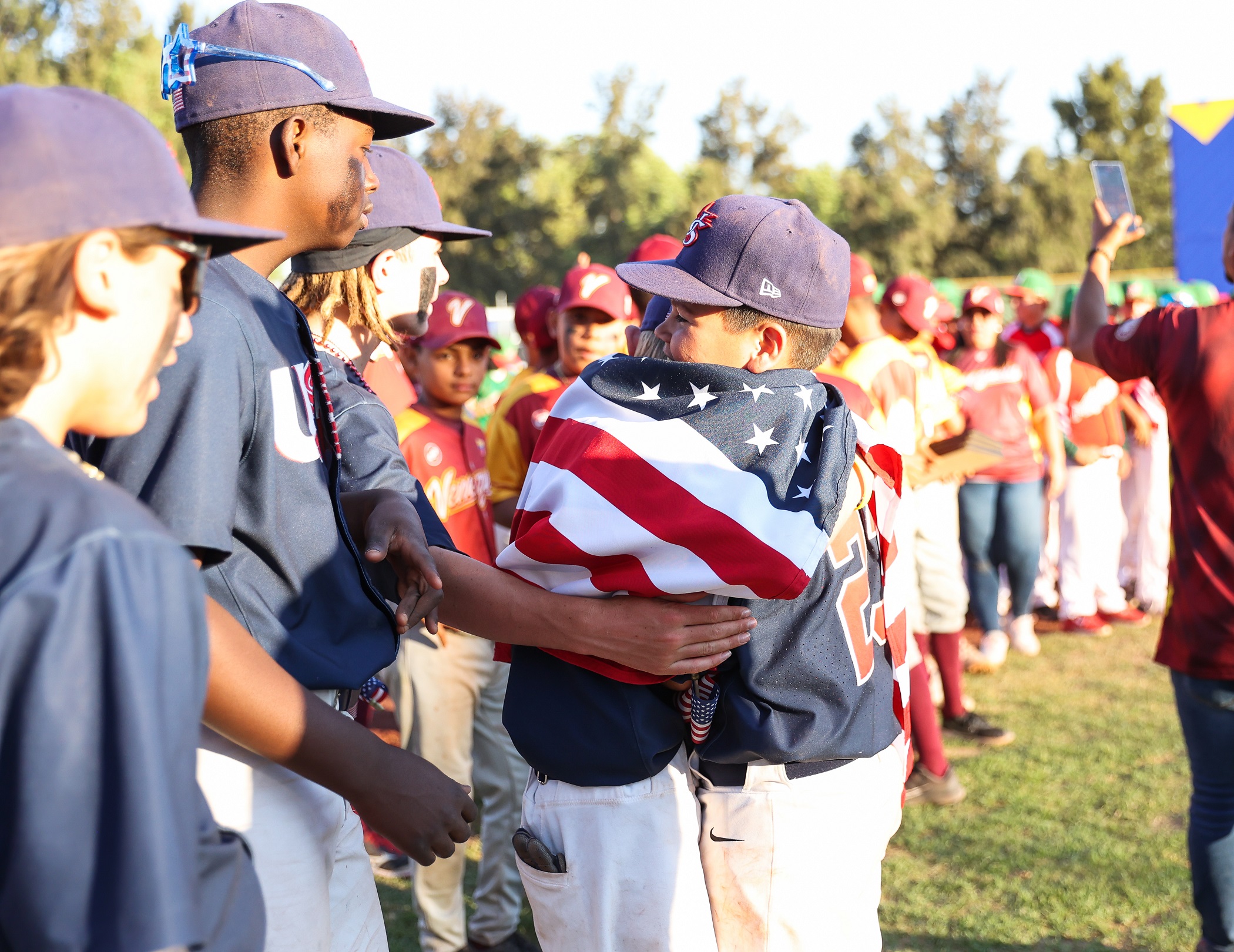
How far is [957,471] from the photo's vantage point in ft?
18.0

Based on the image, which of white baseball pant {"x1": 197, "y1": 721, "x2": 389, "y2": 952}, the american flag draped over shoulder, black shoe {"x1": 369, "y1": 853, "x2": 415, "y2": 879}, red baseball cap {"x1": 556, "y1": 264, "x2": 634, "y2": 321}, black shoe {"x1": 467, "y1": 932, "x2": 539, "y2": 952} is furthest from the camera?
black shoe {"x1": 369, "y1": 853, "x2": 415, "y2": 879}

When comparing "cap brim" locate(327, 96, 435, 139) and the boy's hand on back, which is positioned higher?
"cap brim" locate(327, 96, 435, 139)

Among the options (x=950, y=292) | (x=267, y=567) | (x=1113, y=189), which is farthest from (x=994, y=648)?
(x=267, y=567)

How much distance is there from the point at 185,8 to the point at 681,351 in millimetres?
43623

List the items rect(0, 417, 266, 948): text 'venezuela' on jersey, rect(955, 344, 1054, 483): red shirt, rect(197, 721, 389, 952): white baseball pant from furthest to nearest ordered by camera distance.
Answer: rect(955, 344, 1054, 483): red shirt → rect(197, 721, 389, 952): white baseball pant → rect(0, 417, 266, 948): text 'venezuela' on jersey

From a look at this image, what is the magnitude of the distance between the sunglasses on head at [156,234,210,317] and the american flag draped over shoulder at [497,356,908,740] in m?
0.92

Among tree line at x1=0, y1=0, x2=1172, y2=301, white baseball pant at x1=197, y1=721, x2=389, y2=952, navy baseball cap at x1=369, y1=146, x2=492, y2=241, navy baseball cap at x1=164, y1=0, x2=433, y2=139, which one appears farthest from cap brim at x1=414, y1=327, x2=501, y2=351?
tree line at x1=0, y1=0, x2=1172, y2=301

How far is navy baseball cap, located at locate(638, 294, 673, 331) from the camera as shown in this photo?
8.36ft

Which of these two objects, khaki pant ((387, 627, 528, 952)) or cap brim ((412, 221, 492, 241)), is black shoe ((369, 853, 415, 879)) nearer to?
khaki pant ((387, 627, 528, 952))

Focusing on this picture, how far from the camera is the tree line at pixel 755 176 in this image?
40.2 meters

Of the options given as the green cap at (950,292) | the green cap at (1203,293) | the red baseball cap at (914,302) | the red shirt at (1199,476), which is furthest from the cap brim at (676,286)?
the green cap at (950,292)

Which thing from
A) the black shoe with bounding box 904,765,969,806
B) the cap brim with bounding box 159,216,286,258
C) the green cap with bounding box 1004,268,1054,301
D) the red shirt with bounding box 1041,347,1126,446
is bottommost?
the black shoe with bounding box 904,765,969,806

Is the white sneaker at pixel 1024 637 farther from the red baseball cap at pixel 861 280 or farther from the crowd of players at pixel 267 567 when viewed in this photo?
the crowd of players at pixel 267 567

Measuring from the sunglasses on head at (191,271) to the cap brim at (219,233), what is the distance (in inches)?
0.5
